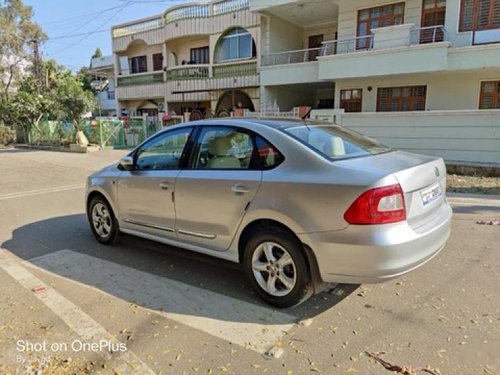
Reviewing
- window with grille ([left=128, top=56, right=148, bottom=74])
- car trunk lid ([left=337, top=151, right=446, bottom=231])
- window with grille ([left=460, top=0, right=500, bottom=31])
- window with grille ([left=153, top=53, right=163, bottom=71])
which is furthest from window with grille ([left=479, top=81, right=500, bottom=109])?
window with grille ([left=128, top=56, right=148, bottom=74])

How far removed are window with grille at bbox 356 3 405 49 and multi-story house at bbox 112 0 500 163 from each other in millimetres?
41

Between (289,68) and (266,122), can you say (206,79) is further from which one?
(266,122)

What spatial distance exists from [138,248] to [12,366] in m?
2.40

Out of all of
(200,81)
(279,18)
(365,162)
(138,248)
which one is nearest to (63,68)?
(200,81)

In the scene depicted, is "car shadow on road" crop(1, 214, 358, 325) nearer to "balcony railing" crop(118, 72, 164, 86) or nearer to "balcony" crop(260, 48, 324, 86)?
"balcony" crop(260, 48, 324, 86)

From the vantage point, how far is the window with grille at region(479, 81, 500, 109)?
14.0m

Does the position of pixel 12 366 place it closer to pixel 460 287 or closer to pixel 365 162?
pixel 365 162

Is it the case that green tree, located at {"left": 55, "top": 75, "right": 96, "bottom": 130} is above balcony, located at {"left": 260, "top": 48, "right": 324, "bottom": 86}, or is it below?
below

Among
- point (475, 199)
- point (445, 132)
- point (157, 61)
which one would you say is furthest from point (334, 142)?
Result: point (157, 61)

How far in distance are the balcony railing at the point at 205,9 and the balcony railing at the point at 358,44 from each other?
3.22 metres

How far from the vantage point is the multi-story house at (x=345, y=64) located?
41.0 feet

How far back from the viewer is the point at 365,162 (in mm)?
3156

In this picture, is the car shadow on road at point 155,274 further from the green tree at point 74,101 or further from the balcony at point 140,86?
the balcony at point 140,86

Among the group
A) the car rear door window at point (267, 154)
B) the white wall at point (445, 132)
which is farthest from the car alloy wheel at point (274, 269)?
the white wall at point (445, 132)
